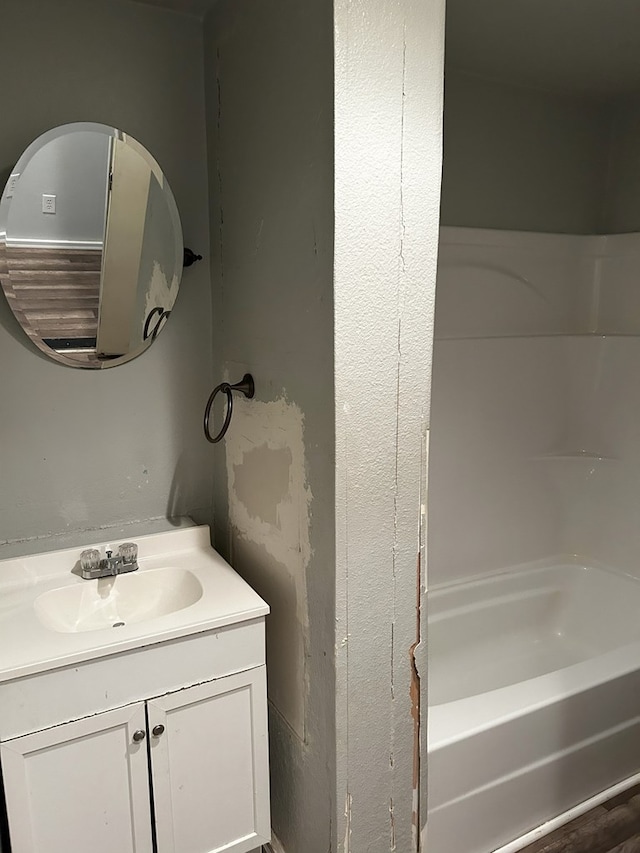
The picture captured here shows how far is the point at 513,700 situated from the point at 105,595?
1101 millimetres

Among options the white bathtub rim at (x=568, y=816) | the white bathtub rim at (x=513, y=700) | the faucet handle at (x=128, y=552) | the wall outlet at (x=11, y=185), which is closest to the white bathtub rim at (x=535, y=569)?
the white bathtub rim at (x=513, y=700)

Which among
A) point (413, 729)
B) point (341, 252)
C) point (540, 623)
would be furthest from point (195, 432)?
point (540, 623)

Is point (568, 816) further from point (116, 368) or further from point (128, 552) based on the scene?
point (116, 368)

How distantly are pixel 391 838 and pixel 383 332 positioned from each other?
1144mm

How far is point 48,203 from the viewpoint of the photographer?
1593 millimetres

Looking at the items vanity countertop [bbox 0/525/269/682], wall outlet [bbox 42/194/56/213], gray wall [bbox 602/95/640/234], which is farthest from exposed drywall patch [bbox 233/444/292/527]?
gray wall [bbox 602/95/640/234]

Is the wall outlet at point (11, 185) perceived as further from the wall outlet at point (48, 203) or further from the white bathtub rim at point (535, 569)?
the white bathtub rim at point (535, 569)

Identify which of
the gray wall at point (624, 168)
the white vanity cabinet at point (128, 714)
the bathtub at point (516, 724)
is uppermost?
the gray wall at point (624, 168)

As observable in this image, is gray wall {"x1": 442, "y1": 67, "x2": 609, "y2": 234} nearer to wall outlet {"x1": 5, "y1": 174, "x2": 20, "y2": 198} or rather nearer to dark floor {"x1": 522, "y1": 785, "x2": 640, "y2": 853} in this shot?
wall outlet {"x1": 5, "y1": 174, "x2": 20, "y2": 198}

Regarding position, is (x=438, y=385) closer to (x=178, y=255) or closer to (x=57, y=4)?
(x=178, y=255)

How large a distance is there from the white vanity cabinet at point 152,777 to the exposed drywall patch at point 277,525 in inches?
3.9

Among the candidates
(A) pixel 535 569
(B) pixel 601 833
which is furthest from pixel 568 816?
(A) pixel 535 569

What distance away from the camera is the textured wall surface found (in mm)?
Result: 1263

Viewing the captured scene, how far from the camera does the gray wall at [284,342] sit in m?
1.33
